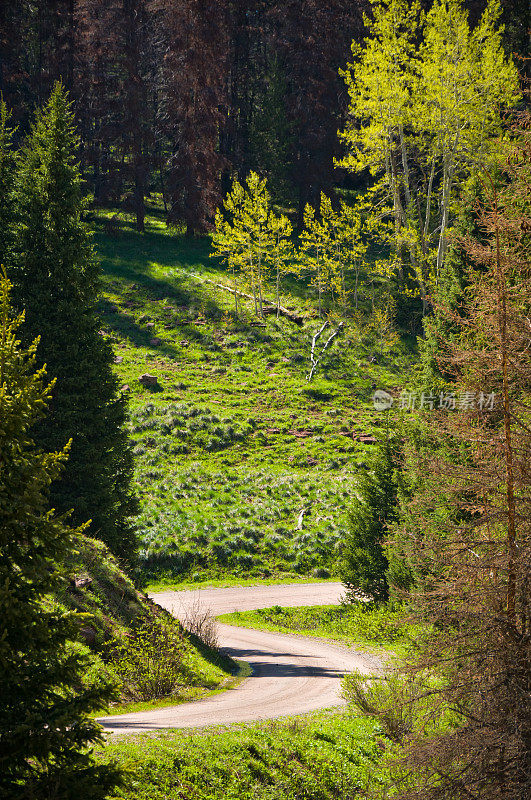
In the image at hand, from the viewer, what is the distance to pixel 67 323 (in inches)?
758

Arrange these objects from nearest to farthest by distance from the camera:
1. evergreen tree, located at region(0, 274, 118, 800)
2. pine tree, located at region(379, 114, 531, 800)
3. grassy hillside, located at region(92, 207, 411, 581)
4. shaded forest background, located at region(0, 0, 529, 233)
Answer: evergreen tree, located at region(0, 274, 118, 800)
pine tree, located at region(379, 114, 531, 800)
grassy hillside, located at region(92, 207, 411, 581)
shaded forest background, located at region(0, 0, 529, 233)

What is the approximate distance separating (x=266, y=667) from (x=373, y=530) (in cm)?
741

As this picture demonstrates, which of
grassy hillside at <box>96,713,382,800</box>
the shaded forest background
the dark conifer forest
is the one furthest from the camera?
the shaded forest background

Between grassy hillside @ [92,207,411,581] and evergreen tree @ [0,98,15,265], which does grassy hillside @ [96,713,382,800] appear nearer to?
evergreen tree @ [0,98,15,265]

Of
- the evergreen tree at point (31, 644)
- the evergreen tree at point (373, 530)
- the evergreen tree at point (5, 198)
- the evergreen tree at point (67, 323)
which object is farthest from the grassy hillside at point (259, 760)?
the evergreen tree at point (5, 198)

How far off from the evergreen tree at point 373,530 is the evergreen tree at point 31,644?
18717 millimetres

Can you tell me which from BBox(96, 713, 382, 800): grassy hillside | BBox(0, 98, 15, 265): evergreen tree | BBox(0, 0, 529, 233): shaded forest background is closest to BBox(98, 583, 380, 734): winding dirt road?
BBox(96, 713, 382, 800): grassy hillside

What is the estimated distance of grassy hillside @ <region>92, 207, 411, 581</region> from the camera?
3083 cm

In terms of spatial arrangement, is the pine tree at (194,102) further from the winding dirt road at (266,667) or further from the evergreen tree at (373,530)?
the winding dirt road at (266,667)

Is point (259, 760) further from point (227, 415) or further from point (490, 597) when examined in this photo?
point (227, 415)

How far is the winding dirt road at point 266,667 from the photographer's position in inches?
521

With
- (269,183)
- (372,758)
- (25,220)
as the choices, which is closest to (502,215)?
(372,758)

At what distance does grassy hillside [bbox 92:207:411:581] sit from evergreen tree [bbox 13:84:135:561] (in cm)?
376

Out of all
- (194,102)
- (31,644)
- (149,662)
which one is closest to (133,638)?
(149,662)
